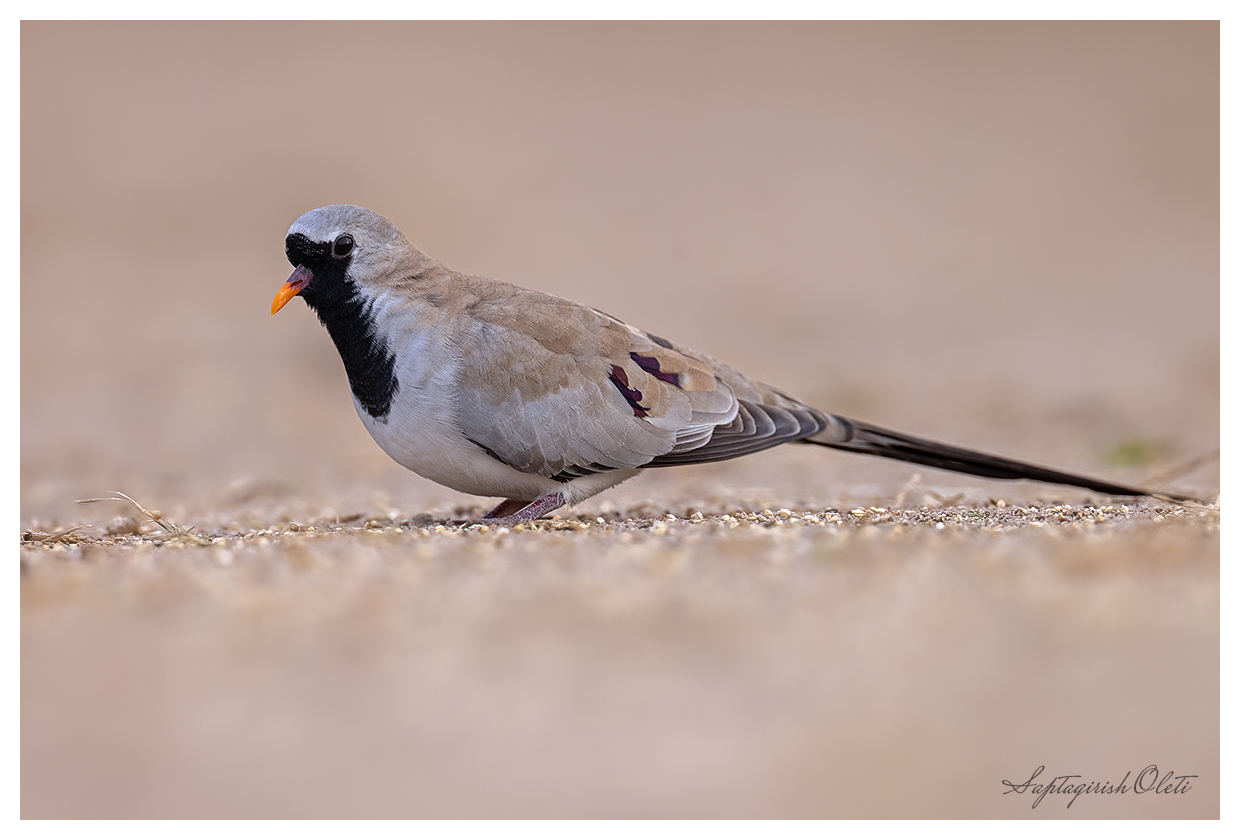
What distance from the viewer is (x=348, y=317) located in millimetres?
5641

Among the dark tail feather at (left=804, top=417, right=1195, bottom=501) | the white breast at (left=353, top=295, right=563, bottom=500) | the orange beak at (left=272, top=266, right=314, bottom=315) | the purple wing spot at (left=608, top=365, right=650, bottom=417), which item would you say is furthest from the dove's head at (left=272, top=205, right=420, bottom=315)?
the dark tail feather at (left=804, top=417, right=1195, bottom=501)

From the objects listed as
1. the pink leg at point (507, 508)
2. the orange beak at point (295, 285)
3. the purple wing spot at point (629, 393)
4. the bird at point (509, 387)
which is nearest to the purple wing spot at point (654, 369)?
the bird at point (509, 387)

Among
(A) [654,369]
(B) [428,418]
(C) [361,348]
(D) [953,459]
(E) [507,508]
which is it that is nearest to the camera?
(B) [428,418]

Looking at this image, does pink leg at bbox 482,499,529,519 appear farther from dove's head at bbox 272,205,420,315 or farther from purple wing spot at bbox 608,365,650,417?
dove's head at bbox 272,205,420,315

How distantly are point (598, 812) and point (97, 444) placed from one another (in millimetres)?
8313

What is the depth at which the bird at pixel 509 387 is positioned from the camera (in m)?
5.41

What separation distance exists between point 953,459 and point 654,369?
58.3 inches

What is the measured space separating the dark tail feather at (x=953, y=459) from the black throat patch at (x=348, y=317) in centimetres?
203

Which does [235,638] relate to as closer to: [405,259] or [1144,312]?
[405,259]

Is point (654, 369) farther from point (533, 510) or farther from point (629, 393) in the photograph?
point (533, 510)

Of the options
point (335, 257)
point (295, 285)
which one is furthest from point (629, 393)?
point (295, 285)

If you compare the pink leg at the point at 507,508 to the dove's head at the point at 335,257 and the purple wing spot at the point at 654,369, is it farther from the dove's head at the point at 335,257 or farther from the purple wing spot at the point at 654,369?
the dove's head at the point at 335,257

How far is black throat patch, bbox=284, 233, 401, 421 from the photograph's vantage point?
5.54 m

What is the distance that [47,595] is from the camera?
425 cm
